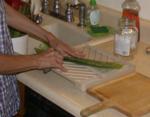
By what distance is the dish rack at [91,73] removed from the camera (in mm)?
1322

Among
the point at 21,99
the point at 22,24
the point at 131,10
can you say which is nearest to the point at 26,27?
the point at 22,24

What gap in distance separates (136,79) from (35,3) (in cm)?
89

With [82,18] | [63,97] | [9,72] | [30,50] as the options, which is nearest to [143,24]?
[82,18]

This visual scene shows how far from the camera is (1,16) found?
4.27ft

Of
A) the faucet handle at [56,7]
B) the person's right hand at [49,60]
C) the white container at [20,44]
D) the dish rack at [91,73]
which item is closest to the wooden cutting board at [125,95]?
the dish rack at [91,73]

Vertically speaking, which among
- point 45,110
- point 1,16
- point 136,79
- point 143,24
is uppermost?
point 1,16

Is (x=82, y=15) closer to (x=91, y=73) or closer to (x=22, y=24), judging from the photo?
(x=22, y=24)

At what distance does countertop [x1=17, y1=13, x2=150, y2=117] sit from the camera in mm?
1228

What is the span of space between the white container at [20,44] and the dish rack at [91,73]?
27 centimetres

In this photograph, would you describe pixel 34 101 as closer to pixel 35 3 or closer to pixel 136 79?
pixel 136 79

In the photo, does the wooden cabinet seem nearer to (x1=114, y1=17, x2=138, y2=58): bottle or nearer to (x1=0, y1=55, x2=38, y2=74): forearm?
(x1=0, y1=55, x2=38, y2=74): forearm

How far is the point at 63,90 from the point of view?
1.33m

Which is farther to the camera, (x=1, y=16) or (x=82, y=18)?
(x=82, y=18)

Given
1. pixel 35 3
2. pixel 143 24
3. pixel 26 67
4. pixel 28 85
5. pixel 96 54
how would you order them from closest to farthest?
1. pixel 26 67
2. pixel 28 85
3. pixel 96 54
4. pixel 143 24
5. pixel 35 3
